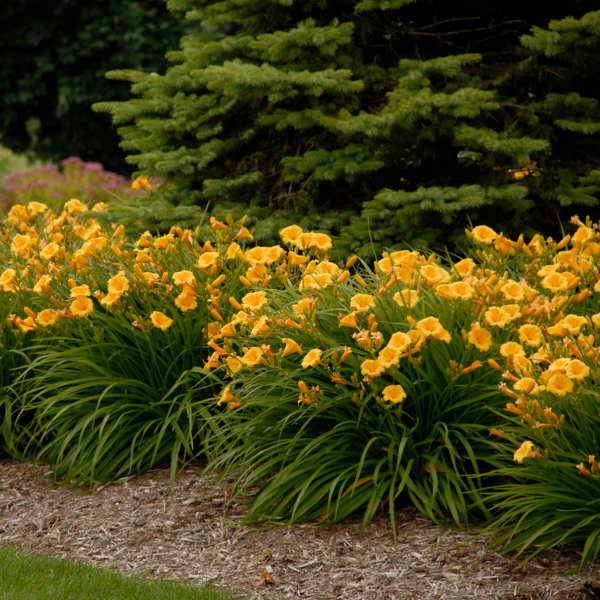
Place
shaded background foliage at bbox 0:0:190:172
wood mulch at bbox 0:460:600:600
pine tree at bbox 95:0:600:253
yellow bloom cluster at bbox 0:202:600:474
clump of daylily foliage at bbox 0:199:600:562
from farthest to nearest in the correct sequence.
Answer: shaded background foliage at bbox 0:0:190:172 → pine tree at bbox 95:0:600:253 → yellow bloom cluster at bbox 0:202:600:474 → clump of daylily foliage at bbox 0:199:600:562 → wood mulch at bbox 0:460:600:600

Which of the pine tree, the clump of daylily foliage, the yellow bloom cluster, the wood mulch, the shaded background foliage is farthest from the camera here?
the shaded background foliage

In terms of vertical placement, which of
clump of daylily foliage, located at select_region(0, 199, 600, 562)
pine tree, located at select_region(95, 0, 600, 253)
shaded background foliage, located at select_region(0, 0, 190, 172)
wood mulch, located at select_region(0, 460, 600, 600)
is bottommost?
wood mulch, located at select_region(0, 460, 600, 600)

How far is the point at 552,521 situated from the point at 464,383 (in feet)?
2.43

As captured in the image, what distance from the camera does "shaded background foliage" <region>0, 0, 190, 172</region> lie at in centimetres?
1412

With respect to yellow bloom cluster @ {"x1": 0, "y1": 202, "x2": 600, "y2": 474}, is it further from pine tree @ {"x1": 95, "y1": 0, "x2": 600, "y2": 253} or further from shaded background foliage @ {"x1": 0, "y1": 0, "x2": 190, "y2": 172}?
shaded background foliage @ {"x1": 0, "y1": 0, "x2": 190, "y2": 172}

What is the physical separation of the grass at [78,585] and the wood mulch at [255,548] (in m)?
0.11

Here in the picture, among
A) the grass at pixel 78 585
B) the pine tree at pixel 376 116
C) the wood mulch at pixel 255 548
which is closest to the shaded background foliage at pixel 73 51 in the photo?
the pine tree at pixel 376 116

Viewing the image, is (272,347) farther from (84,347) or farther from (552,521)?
(552,521)

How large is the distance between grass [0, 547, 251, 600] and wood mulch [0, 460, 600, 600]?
112 mm

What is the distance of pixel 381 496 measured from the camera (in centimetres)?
339

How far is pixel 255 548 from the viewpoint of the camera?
3410 millimetres

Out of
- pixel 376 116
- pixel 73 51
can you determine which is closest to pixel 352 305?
pixel 376 116

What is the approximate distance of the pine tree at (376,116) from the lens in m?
5.05

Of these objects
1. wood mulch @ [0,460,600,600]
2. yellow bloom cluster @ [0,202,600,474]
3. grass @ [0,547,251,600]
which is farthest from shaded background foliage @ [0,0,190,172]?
grass @ [0,547,251,600]
